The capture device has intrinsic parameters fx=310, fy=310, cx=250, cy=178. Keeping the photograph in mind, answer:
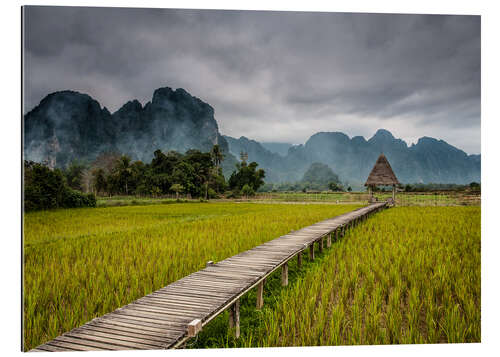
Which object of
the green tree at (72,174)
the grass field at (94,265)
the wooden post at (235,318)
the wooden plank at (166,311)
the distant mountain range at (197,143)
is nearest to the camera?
the wooden plank at (166,311)

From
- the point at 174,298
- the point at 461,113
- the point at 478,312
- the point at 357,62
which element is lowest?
the point at 478,312

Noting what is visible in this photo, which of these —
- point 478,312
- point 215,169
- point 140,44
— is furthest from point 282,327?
point 215,169

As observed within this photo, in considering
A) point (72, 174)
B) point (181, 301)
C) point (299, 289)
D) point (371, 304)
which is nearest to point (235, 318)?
point (181, 301)

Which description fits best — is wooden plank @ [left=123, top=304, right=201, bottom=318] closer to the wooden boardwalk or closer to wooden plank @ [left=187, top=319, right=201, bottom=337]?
the wooden boardwalk

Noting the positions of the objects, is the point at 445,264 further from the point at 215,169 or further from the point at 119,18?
the point at 215,169

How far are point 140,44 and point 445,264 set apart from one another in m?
4.39

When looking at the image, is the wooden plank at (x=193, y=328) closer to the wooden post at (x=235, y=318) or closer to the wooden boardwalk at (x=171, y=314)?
the wooden boardwalk at (x=171, y=314)

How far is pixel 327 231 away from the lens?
4938mm

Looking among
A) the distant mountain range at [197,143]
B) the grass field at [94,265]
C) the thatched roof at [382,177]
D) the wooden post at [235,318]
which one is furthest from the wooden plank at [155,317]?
the thatched roof at [382,177]

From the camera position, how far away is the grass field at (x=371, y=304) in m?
2.20

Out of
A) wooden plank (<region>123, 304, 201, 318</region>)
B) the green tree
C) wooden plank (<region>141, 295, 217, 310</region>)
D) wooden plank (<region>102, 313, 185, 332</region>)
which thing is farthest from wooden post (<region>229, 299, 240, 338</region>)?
the green tree

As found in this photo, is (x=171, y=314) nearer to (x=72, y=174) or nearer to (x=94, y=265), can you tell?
(x=94, y=265)

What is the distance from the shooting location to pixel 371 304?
2.49m

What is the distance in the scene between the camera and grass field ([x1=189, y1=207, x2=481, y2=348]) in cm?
220
